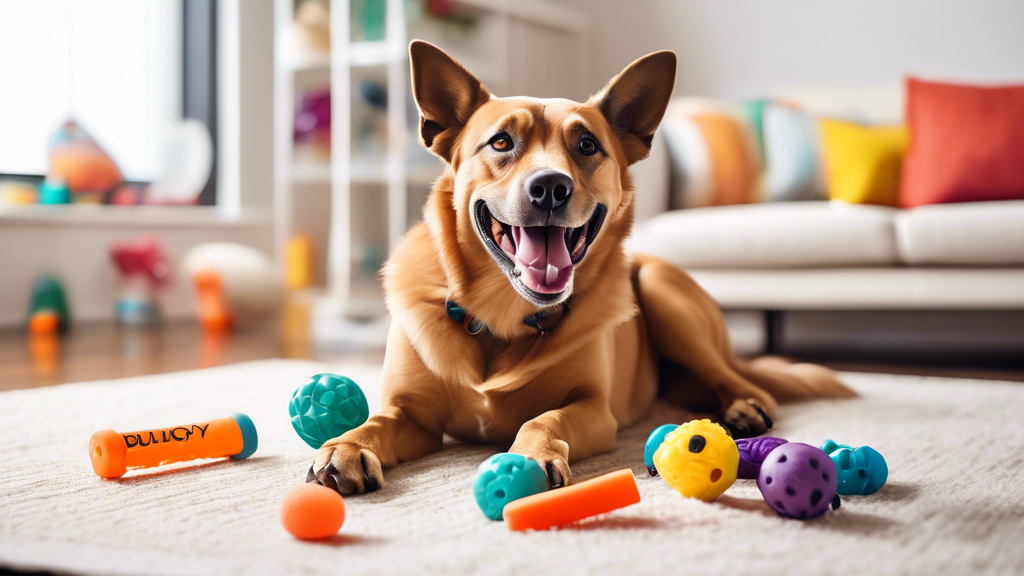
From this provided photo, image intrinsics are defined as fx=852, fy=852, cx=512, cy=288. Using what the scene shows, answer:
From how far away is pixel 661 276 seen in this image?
2.17 meters

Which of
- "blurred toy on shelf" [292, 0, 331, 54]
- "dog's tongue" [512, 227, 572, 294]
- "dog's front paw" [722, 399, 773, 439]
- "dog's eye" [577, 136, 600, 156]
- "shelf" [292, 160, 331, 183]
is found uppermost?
"blurred toy on shelf" [292, 0, 331, 54]

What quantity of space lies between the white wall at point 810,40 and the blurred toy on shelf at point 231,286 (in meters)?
2.59

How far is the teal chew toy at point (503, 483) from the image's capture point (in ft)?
3.79

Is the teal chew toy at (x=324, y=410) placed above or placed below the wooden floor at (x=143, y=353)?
above

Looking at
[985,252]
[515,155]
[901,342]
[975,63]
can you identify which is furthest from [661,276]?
[975,63]

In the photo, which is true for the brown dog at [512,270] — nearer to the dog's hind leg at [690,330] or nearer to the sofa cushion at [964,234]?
the dog's hind leg at [690,330]

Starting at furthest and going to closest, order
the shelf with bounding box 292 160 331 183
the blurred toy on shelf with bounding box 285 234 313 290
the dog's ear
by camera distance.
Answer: the blurred toy on shelf with bounding box 285 234 313 290, the shelf with bounding box 292 160 331 183, the dog's ear

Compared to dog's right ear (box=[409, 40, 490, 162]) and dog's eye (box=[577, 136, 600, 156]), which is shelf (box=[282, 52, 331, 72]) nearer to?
dog's right ear (box=[409, 40, 490, 162])

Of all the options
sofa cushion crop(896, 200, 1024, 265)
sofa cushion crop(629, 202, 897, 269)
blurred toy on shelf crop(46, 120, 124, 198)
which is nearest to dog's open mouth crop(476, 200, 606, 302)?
sofa cushion crop(629, 202, 897, 269)

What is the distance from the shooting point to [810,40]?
15.9 feet

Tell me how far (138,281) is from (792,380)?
3.61m

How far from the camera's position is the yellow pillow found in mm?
3572

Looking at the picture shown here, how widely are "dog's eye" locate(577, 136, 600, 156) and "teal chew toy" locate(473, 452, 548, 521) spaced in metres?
0.66

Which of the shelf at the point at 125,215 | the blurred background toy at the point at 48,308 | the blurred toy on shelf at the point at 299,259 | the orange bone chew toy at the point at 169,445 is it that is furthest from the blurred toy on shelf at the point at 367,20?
the orange bone chew toy at the point at 169,445
